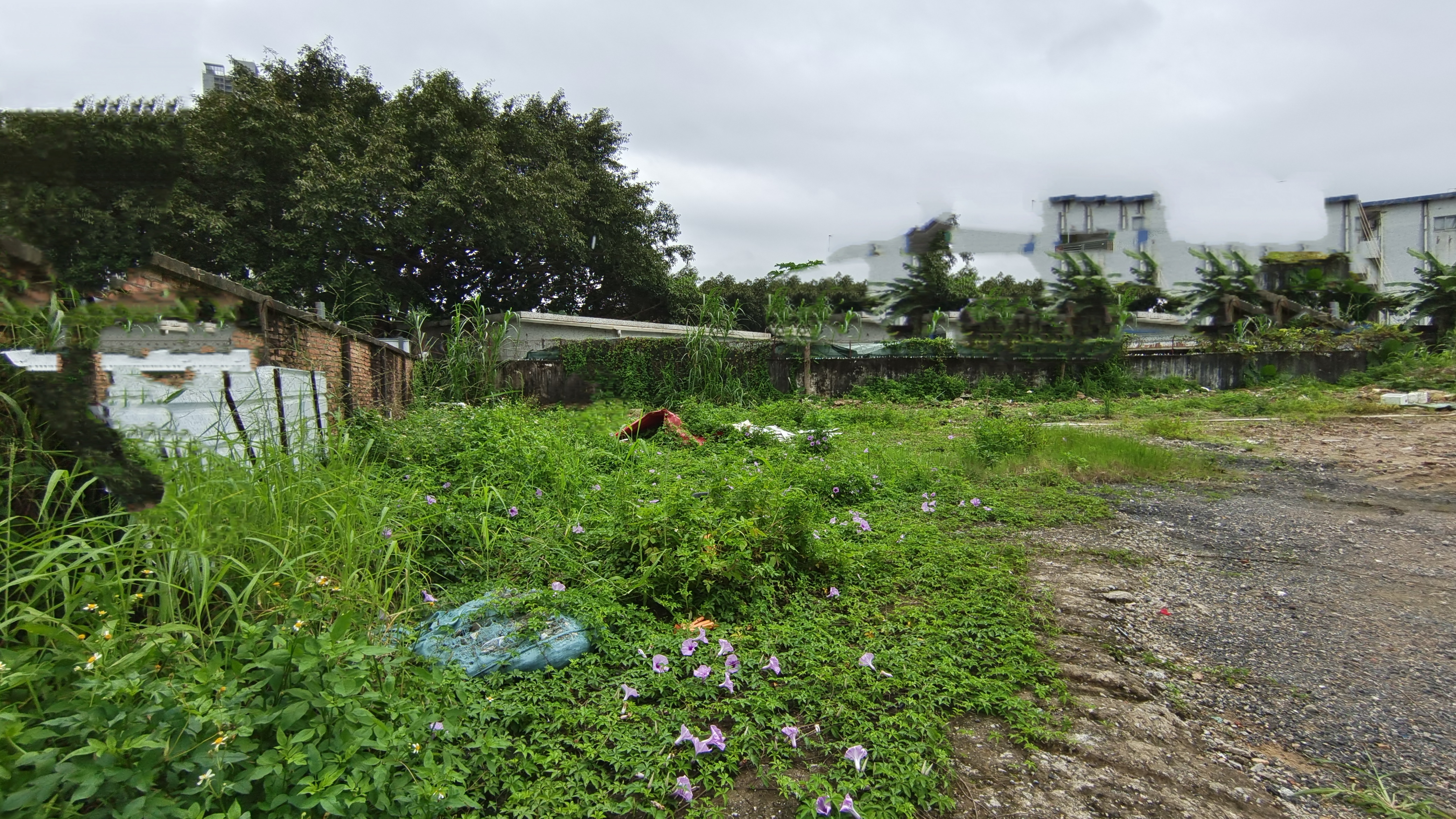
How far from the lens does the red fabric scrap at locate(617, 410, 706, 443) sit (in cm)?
566

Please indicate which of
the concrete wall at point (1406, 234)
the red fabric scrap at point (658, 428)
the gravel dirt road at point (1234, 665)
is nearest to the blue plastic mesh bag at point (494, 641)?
the gravel dirt road at point (1234, 665)

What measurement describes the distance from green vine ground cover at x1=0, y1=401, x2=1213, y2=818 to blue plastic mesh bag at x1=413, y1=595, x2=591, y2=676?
43 millimetres

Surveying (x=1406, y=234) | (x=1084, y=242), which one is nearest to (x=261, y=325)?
(x=1084, y=242)

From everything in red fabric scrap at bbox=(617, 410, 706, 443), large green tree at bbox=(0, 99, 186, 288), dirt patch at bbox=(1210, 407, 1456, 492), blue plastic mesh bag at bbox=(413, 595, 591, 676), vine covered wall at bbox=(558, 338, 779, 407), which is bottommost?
dirt patch at bbox=(1210, 407, 1456, 492)

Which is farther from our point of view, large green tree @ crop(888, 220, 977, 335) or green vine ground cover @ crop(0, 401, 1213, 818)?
large green tree @ crop(888, 220, 977, 335)

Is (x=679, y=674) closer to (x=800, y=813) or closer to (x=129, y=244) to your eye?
(x=800, y=813)

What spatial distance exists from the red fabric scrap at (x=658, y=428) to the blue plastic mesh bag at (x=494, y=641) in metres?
3.52

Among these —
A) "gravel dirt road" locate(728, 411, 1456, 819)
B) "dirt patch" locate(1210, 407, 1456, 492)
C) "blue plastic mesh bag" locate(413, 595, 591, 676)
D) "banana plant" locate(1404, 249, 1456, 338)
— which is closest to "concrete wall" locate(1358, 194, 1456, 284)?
"banana plant" locate(1404, 249, 1456, 338)

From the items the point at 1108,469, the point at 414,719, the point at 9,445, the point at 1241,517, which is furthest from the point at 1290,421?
the point at 9,445

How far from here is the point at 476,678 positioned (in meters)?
1.80

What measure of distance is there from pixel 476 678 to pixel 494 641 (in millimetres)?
131

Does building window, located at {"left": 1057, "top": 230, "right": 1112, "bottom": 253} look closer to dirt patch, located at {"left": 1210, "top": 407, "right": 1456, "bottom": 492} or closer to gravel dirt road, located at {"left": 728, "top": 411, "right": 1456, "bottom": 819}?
dirt patch, located at {"left": 1210, "top": 407, "right": 1456, "bottom": 492}

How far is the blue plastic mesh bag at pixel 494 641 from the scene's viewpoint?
72.6 inches

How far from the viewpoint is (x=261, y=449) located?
8.00 ft
